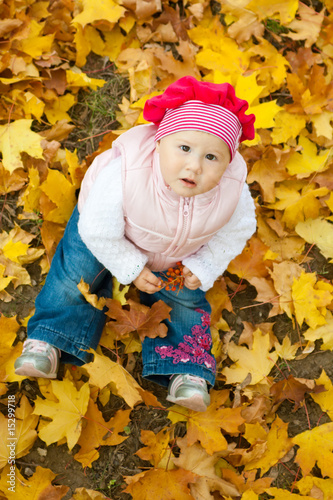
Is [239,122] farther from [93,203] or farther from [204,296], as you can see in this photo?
[204,296]

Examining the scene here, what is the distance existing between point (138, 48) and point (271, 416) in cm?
199

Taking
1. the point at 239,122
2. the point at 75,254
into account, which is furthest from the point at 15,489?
the point at 239,122

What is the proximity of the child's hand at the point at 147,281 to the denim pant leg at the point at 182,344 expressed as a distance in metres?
0.17

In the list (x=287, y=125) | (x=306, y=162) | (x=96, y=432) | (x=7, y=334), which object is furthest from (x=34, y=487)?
(x=287, y=125)

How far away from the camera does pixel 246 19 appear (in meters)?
2.49

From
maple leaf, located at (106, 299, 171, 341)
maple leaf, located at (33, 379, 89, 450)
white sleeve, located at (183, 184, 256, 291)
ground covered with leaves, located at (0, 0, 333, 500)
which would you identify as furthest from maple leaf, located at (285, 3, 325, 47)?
maple leaf, located at (33, 379, 89, 450)

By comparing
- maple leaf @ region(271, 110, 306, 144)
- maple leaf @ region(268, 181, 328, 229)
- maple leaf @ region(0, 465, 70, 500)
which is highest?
maple leaf @ region(271, 110, 306, 144)

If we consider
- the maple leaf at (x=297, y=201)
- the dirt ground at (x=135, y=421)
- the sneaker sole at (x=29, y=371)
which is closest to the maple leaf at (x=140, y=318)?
the dirt ground at (x=135, y=421)

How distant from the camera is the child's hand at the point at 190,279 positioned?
74.6 inches

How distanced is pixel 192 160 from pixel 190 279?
2.01ft

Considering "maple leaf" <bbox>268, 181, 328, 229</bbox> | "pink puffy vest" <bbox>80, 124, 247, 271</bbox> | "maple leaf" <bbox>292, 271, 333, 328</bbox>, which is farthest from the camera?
"maple leaf" <bbox>268, 181, 328, 229</bbox>

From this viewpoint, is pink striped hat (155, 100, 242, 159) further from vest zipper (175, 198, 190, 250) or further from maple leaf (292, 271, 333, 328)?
maple leaf (292, 271, 333, 328)

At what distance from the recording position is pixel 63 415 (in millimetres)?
1847

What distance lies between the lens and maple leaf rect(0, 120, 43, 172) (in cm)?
211
